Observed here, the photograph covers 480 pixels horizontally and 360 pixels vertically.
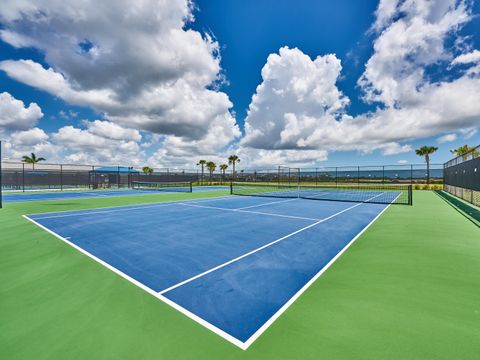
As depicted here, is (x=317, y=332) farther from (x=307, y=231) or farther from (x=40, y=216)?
(x=40, y=216)

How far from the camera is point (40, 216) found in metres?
11.4

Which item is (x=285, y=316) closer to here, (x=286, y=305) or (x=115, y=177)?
(x=286, y=305)

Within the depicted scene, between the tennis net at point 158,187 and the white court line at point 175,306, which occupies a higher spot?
the tennis net at point 158,187

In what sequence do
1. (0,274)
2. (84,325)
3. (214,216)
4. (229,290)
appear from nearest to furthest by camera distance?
(84,325) < (229,290) < (0,274) < (214,216)

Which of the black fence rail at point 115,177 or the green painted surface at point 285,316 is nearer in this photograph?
the green painted surface at point 285,316

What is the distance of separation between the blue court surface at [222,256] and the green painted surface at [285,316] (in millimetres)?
260

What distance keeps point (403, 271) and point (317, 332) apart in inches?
122

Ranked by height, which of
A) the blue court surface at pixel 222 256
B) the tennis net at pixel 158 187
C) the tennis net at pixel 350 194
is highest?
the tennis net at pixel 158 187

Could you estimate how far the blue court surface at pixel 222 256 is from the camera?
11.4 feet

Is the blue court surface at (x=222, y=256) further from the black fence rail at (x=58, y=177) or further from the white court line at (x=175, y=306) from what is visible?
the black fence rail at (x=58, y=177)

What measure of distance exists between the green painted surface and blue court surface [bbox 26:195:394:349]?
0.26 meters

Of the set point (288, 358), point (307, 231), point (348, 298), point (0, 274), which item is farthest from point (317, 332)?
point (0, 274)

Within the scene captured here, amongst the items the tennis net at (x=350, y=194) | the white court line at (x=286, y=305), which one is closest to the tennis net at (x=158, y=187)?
the tennis net at (x=350, y=194)

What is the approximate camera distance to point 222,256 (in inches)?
223
